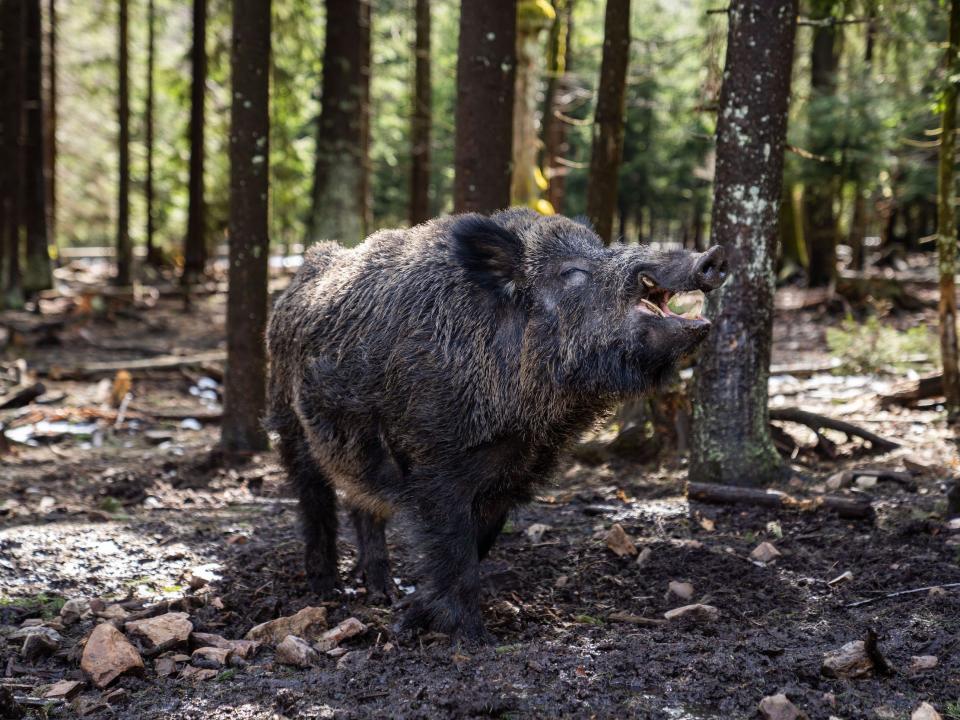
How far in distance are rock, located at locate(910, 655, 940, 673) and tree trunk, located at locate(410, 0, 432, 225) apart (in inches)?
585

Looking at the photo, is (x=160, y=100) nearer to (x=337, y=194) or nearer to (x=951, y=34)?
(x=337, y=194)

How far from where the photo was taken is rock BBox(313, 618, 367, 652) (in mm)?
4730

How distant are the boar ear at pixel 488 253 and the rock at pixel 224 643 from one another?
2097 mm

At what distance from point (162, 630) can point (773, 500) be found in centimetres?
398

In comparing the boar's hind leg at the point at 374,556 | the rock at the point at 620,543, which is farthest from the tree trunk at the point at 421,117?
the rock at the point at 620,543

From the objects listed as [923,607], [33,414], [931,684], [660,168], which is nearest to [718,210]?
[923,607]

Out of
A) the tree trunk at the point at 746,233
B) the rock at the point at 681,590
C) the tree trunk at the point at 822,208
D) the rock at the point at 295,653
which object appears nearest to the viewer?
the rock at the point at 295,653

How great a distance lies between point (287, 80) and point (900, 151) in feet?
44.5

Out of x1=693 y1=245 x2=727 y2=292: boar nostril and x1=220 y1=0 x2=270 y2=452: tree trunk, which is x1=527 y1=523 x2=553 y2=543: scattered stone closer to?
x1=693 y1=245 x2=727 y2=292: boar nostril

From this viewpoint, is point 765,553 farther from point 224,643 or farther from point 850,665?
point 224,643

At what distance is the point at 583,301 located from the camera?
15.9 feet

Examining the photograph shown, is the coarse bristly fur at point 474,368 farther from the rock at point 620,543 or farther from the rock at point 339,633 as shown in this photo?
the rock at point 620,543

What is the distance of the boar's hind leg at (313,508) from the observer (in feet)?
19.3

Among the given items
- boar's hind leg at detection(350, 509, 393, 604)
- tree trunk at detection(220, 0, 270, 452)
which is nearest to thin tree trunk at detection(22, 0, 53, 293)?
tree trunk at detection(220, 0, 270, 452)
